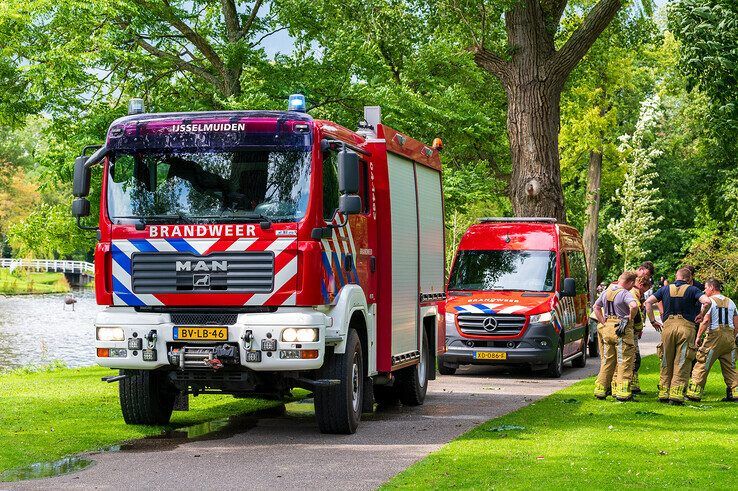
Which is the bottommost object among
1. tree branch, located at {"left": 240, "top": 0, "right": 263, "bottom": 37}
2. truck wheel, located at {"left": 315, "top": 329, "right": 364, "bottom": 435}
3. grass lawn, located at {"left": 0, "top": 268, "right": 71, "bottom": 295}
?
truck wheel, located at {"left": 315, "top": 329, "right": 364, "bottom": 435}

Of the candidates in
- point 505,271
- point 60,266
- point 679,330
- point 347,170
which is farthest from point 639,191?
point 60,266

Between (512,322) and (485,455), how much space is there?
32.2 feet

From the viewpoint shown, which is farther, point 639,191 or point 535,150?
point 639,191

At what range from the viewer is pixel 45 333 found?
39.4m

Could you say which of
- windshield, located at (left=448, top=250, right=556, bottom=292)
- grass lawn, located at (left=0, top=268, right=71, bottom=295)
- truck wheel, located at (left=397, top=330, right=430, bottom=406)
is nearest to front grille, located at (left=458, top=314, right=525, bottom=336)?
windshield, located at (left=448, top=250, right=556, bottom=292)

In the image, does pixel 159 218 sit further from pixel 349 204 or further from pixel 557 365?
pixel 557 365

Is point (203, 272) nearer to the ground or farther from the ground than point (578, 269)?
farther from the ground

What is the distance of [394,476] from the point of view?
32.1 ft

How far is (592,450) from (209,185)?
4.59 meters

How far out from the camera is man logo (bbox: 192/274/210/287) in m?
11.8

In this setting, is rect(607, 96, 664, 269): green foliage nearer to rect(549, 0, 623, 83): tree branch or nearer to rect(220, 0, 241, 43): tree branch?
rect(549, 0, 623, 83): tree branch

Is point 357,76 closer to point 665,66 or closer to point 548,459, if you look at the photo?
point 548,459

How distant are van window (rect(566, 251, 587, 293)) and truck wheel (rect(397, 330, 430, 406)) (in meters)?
7.19

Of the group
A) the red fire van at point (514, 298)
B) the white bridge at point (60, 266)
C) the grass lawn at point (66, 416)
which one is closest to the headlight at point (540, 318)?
the red fire van at point (514, 298)
